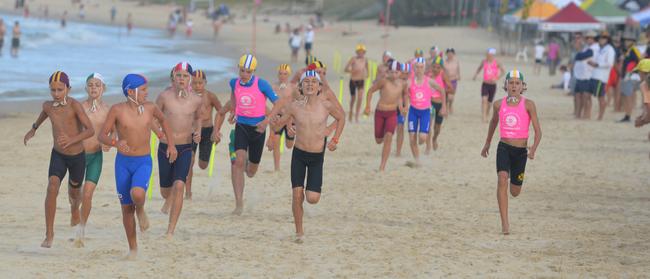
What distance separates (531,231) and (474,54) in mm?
42527

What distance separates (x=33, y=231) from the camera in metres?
10.6

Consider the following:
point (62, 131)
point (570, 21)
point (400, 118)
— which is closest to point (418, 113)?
point (400, 118)

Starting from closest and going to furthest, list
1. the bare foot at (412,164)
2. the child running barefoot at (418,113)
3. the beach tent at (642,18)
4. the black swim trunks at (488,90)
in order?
the child running barefoot at (418,113), the bare foot at (412,164), the black swim trunks at (488,90), the beach tent at (642,18)

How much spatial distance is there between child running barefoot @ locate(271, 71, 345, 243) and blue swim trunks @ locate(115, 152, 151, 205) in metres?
1.73

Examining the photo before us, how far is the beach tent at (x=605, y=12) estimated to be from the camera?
44053mm

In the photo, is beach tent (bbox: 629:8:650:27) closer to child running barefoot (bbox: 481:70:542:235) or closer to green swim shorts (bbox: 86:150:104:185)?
child running barefoot (bbox: 481:70:542:235)

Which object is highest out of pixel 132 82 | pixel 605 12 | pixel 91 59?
pixel 605 12

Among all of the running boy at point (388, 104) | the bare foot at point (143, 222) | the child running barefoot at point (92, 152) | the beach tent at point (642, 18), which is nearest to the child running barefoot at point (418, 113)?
the running boy at point (388, 104)

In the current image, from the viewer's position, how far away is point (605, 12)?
44469mm

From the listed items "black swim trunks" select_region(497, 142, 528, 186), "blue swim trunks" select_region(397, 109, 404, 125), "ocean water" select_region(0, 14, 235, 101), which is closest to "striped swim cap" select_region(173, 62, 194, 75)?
"black swim trunks" select_region(497, 142, 528, 186)

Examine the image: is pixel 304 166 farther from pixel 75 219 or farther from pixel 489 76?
pixel 489 76

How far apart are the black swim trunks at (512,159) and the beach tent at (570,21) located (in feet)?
108

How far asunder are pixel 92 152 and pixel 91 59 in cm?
3607

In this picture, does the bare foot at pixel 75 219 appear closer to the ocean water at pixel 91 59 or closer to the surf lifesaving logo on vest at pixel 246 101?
the surf lifesaving logo on vest at pixel 246 101
